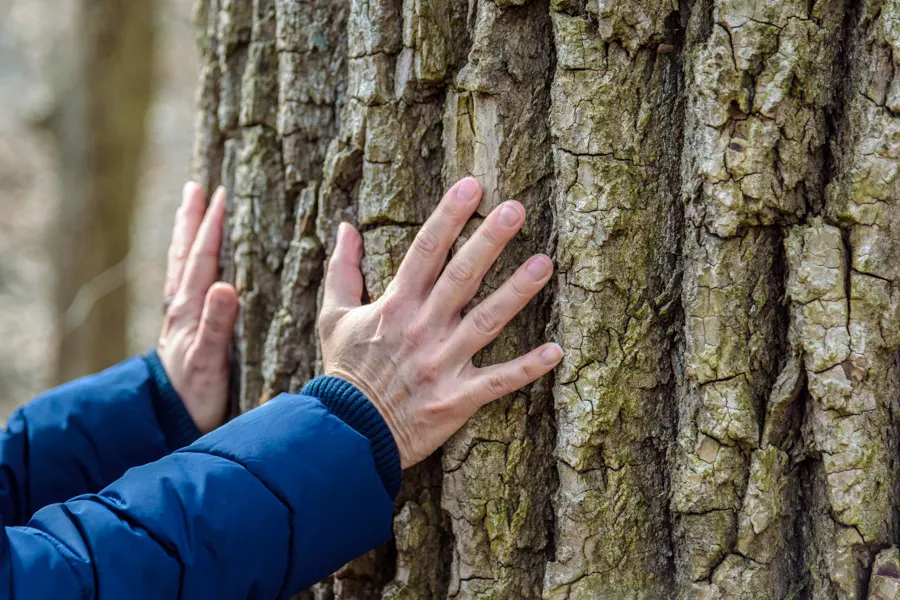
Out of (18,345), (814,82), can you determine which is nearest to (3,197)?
(18,345)

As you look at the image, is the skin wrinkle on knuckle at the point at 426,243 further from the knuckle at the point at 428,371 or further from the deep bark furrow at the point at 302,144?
the deep bark furrow at the point at 302,144

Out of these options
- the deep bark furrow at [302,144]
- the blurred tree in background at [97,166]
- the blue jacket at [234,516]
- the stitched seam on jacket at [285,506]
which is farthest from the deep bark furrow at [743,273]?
the blurred tree in background at [97,166]

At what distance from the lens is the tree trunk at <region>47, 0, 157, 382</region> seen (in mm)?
5262

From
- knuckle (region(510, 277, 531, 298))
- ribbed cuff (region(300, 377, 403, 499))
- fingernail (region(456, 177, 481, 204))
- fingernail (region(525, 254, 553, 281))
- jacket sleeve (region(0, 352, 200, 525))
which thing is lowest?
jacket sleeve (region(0, 352, 200, 525))

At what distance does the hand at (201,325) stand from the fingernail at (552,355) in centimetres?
87

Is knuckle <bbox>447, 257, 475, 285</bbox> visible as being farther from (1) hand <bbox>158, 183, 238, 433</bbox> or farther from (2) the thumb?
(1) hand <bbox>158, 183, 238, 433</bbox>

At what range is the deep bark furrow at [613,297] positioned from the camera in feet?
4.74

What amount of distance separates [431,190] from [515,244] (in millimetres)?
231

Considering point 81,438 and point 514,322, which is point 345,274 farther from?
point 81,438

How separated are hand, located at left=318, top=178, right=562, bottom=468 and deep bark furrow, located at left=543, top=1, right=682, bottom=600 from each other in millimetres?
85

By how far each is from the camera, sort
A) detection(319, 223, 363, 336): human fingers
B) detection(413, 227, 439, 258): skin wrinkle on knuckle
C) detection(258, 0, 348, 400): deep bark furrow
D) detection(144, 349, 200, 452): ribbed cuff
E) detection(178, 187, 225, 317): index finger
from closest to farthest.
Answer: detection(413, 227, 439, 258): skin wrinkle on knuckle
detection(319, 223, 363, 336): human fingers
detection(258, 0, 348, 400): deep bark furrow
detection(144, 349, 200, 452): ribbed cuff
detection(178, 187, 225, 317): index finger

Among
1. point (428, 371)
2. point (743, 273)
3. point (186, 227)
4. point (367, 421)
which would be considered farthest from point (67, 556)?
point (743, 273)

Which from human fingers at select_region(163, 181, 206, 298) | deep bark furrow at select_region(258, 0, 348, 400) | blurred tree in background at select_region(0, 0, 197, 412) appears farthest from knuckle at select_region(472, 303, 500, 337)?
blurred tree in background at select_region(0, 0, 197, 412)

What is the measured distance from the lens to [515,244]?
1.55 m
